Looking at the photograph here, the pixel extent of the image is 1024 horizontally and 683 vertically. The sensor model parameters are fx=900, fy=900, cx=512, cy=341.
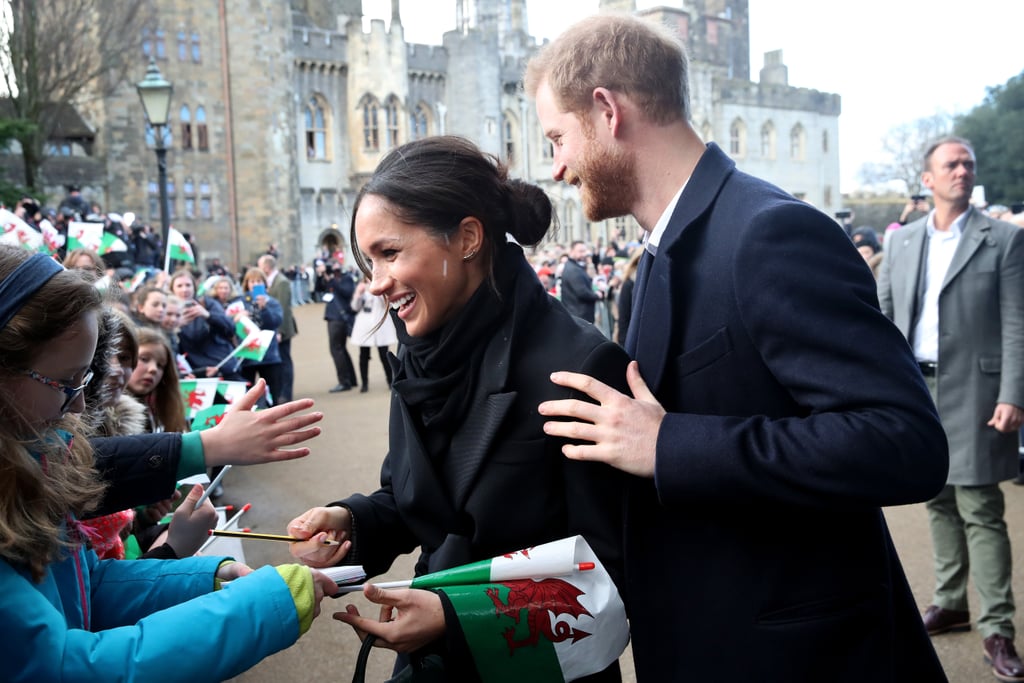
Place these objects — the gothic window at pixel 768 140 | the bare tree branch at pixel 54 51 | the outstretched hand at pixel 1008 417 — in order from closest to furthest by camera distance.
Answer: the outstretched hand at pixel 1008 417 → the bare tree branch at pixel 54 51 → the gothic window at pixel 768 140

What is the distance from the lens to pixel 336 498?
7.00 metres

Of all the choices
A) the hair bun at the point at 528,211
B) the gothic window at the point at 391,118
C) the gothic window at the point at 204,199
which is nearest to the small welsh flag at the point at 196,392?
the hair bun at the point at 528,211

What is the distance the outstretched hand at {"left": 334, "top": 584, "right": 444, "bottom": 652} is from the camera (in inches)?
67.9

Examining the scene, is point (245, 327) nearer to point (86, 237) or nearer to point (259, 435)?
point (86, 237)

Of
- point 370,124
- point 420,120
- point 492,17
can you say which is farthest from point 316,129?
point 492,17

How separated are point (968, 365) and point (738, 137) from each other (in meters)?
53.8

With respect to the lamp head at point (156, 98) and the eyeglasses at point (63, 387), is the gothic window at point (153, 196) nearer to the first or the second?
the lamp head at point (156, 98)

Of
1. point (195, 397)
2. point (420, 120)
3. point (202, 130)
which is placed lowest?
point (195, 397)

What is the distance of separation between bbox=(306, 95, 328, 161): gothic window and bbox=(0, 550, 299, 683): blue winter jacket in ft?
128

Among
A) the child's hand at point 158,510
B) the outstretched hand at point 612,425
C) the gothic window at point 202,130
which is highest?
the gothic window at point 202,130

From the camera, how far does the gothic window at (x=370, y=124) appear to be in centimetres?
3997

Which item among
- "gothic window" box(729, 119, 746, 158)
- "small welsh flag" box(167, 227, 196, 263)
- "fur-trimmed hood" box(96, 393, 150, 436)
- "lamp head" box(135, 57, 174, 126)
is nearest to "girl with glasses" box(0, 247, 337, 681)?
"fur-trimmed hood" box(96, 393, 150, 436)

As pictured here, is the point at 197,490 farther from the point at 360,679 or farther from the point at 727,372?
the point at 727,372

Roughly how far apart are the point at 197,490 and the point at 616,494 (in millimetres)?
1475
